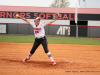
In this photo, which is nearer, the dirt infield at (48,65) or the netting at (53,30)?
the dirt infield at (48,65)

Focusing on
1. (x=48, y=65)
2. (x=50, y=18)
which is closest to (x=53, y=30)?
(x=50, y=18)

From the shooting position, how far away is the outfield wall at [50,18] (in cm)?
2622

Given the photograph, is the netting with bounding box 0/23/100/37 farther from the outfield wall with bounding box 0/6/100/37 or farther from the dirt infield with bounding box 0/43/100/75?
the dirt infield with bounding box 0/43/100/75

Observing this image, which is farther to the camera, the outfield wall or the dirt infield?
the outfield wall

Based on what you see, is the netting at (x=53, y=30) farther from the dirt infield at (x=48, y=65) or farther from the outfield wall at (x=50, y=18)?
the dirt infield at (x=48, y=65)

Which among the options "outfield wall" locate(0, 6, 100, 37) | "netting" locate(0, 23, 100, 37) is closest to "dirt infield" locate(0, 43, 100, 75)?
"netting" locate(0, 23, 100, 37)

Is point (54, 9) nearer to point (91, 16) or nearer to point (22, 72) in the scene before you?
point (91, 16)

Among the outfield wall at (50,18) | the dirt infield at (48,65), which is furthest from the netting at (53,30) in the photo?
the dirt infield at (48,65)

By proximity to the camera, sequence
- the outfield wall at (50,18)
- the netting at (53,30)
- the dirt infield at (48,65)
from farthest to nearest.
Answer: the outfield wall at (50,18) < the netting at (53,30) < the dirt infield at (48,65)

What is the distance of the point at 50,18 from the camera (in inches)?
1129

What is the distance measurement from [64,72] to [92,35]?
22.9 m

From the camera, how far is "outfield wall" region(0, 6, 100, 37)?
86.0ft

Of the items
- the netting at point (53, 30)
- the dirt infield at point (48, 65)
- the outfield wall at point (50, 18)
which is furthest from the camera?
the outfield wall at point (50, 18)

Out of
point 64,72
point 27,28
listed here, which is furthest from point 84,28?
point 64,72
